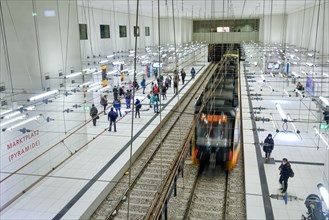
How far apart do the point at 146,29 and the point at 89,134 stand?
68.5ft

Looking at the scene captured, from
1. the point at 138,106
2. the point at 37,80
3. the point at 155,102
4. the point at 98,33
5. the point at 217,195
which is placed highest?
the point at 98,33

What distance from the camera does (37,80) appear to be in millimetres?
11406

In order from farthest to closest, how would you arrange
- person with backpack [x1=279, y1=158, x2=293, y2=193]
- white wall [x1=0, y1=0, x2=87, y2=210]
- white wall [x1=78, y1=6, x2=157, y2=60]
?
white wall [x1=78, y1=6, x2=157, y2=60] → person with backpack [x1=279, y1=158, x2=293, y2=193] → white wall [x1=0, y1=0, x2=87, y2=210]

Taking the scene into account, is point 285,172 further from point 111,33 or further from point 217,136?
point 111,33

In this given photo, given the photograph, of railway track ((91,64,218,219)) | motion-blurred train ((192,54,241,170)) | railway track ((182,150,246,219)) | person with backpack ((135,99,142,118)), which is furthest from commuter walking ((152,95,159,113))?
railway track ((182,150,246,219))

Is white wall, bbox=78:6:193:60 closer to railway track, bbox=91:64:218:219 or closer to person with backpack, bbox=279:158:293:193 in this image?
railway track, bbox=91:64:218:219

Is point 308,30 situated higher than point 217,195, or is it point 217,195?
point 308,30

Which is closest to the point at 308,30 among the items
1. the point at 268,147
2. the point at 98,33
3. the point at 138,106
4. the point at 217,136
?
the point at 98,33

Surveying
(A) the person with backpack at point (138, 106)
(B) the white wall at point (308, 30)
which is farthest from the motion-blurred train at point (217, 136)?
(B) the white wall at point (308, 30)

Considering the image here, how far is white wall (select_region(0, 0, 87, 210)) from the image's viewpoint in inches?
389

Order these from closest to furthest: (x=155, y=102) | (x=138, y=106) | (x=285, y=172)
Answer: (x=285, y=172) < (x=138, y=106) < (x=155, y=102)

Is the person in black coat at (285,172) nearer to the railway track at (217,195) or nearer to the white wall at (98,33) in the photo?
the railway track at (217,195)

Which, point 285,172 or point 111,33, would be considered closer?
point 285,172

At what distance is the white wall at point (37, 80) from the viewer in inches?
389
